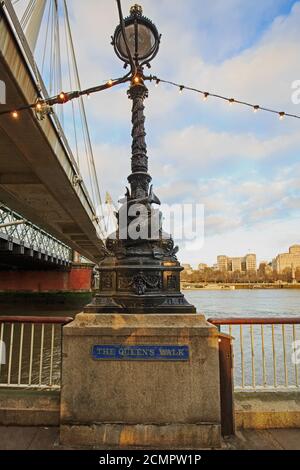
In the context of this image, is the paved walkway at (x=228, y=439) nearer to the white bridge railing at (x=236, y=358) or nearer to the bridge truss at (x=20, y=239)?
the white bridge railing at (x=236, y=358)

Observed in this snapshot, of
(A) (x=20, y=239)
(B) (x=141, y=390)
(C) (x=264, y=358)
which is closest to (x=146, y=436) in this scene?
(B) (x=141, y=390)

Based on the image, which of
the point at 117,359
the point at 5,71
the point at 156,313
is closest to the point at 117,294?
the point at 156,313

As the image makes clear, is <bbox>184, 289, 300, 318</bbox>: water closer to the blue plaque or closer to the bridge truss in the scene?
the bridge truss

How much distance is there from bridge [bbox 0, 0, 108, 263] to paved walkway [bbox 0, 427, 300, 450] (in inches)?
274

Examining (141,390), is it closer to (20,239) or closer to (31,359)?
(31,359)

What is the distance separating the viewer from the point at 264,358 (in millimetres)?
5082

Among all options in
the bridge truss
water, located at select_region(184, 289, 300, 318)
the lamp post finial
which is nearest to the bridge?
the bridge truss

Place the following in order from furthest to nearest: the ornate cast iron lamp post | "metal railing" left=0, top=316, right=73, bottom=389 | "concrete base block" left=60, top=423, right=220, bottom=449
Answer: "metal railing" left=0, top=316, right=73, bottom=389 < the ornate cast iron lamp post < "concrete base block" left=60, top=423, right=220, bottom=449

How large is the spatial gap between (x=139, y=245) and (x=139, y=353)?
141 centimetres

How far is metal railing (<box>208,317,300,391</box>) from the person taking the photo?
3.72 meters

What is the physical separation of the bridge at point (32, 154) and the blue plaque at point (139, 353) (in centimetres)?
657
